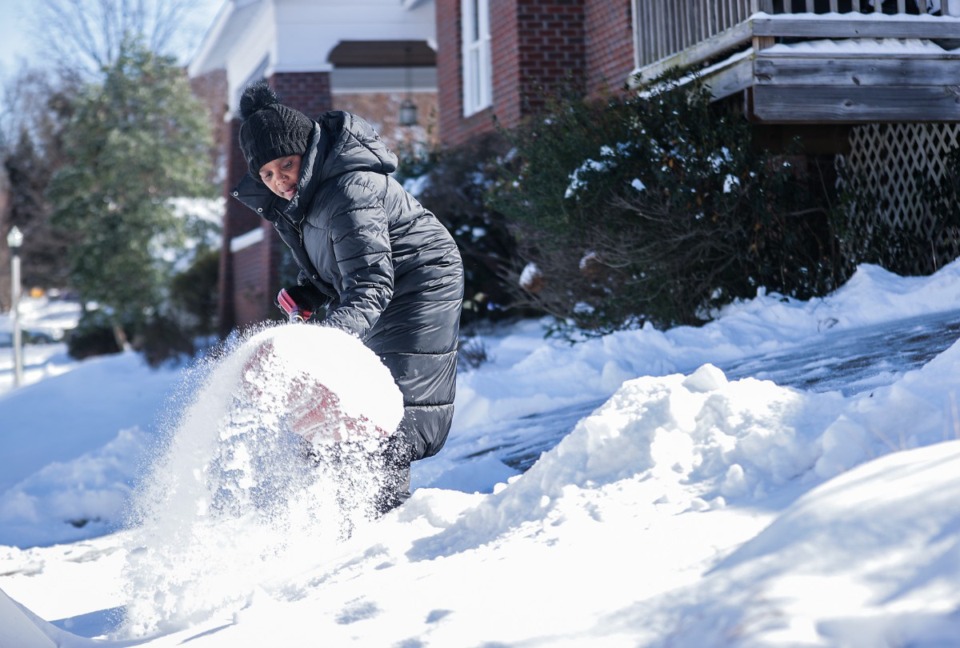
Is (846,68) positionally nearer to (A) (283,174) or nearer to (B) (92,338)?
(A) (283,174)

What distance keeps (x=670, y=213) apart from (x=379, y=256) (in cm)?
474

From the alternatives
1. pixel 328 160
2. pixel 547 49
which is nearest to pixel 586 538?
pixel 328 160

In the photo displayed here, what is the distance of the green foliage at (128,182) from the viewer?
1091 inches

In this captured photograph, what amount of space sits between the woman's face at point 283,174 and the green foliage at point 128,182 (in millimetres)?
23348

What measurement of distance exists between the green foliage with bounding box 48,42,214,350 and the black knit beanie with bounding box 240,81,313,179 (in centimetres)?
2335

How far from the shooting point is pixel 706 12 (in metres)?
9.09

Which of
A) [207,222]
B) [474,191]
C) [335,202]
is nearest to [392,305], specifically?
[335,202]

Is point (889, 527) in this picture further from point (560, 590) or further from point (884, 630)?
point (560, 590)

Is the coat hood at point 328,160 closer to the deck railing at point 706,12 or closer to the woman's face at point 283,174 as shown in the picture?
the woman's face at point 283,174

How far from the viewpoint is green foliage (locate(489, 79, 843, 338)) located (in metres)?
8.41

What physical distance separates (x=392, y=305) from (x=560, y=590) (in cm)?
174

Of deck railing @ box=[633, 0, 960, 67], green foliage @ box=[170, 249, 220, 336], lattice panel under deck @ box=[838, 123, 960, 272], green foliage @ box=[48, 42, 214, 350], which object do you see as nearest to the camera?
deck railing @ box=[633, 0, 960, 67]

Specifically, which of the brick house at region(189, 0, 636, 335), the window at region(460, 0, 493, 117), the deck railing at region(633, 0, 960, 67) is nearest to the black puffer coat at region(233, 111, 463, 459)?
the deck railing at region(633, 0, 960, 67)

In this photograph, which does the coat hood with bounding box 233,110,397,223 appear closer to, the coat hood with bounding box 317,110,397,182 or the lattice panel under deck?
the coat hood with bounding box 317,110,397,182
